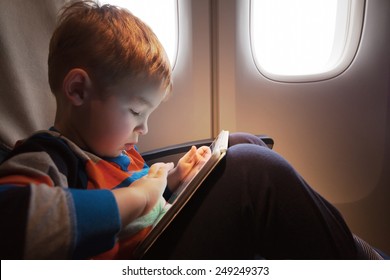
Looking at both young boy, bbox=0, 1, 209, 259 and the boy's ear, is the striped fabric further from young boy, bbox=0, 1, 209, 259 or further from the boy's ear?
the boy's ear

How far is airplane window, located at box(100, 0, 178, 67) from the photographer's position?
0.84 meters

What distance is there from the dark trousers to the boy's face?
20cm

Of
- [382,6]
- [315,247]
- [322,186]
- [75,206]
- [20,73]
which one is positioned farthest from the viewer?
[322,186]

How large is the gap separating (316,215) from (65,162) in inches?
16.3

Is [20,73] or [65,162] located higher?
[20,73]

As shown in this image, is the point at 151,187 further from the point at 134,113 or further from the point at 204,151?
the point at 204,151

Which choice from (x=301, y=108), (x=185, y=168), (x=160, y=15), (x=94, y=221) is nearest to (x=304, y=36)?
(x=301, y=108)

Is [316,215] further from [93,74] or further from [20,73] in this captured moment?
[20,73]

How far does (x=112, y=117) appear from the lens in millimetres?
472

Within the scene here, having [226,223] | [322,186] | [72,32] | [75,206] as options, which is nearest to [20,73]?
[72,32]

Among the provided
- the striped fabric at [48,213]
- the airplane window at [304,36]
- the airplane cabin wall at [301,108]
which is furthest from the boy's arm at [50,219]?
the airplane window at [304,36]

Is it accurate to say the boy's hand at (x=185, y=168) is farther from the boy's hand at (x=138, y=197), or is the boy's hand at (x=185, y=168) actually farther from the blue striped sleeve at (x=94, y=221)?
the blue striped sleeve at (x=94, y=221)
